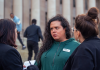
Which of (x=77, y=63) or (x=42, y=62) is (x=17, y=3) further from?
(x=77, y=63)

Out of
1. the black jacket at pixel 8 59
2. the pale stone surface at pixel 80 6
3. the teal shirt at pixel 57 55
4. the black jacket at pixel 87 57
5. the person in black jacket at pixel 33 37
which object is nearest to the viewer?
the black jacket at pixel 87 57

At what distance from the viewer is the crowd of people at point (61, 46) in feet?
→ 5.86

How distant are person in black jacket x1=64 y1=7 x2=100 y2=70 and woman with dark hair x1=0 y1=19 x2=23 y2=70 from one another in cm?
80

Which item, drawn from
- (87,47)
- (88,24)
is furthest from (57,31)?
(87,47)

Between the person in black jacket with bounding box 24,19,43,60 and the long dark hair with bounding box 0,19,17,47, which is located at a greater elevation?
the long dark hair with bounding box 0,19,17,47

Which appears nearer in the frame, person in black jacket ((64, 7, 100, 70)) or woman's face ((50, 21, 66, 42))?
person in black jacket ((64, 7, 100, 70))

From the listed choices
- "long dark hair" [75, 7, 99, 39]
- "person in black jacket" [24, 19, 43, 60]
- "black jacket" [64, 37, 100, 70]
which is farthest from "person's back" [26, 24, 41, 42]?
"black jacket" [64, 37, 100, 70]

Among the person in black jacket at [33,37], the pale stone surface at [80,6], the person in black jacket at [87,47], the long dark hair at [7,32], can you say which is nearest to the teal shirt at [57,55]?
the person in black jacket at [87,47]

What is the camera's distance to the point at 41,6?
53.6ft

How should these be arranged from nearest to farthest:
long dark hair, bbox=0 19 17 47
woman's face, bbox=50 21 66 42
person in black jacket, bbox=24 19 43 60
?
long dark hair, bbox=0 19 17 47 → woman's face, bbox=50 21 66 42 → person in black jacket, bbox=24 19 43 60

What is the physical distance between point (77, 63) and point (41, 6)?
15167 mm

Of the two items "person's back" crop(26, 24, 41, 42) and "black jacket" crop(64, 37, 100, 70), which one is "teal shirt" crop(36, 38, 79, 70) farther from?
"person's back" crop(26, 24, 41, 42)

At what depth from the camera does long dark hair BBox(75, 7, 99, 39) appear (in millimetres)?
1987

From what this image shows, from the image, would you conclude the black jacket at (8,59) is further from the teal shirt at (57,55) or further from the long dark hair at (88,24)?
the long dark hair at (88,24)
